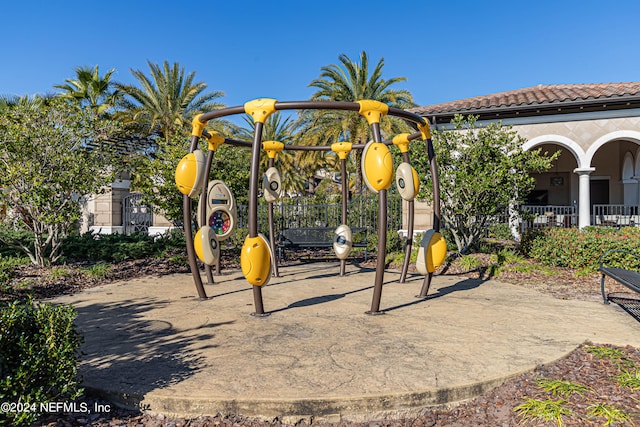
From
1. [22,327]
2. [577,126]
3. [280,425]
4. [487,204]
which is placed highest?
[577,126]

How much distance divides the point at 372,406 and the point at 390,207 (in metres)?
10.1

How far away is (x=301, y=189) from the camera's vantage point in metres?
31.0

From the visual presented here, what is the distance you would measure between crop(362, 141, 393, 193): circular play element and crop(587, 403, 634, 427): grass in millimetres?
2676

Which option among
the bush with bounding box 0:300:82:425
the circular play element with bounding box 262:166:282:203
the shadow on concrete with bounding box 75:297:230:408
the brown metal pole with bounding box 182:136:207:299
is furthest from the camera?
the circular play element with bounding box 262:166:282:203

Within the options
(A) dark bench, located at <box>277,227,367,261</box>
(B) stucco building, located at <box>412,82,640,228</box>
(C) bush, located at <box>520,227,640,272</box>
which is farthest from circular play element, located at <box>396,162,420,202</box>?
(B) stucco building, located at <box>412,82,640,228</box>

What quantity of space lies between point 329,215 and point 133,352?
1145cm

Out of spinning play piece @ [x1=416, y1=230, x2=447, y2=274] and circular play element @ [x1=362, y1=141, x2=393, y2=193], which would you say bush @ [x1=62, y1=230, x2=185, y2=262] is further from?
circular play element @ [x1=362, y1=141, x2=393, y2=193]

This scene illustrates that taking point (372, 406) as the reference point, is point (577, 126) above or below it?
above

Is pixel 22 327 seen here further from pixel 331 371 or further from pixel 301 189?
pixel 301 189

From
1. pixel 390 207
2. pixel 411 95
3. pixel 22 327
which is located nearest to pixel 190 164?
pixel 22 327

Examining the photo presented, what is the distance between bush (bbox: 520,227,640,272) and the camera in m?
7.82

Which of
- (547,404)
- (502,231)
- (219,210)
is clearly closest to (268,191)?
(219,210)

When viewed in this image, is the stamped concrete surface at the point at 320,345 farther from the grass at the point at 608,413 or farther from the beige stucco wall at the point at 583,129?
the beige stucco wall at the point at 583,129

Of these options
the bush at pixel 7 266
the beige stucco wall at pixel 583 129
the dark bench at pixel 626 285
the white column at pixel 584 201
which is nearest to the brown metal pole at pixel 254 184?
the dark bench at pixel 626 285
